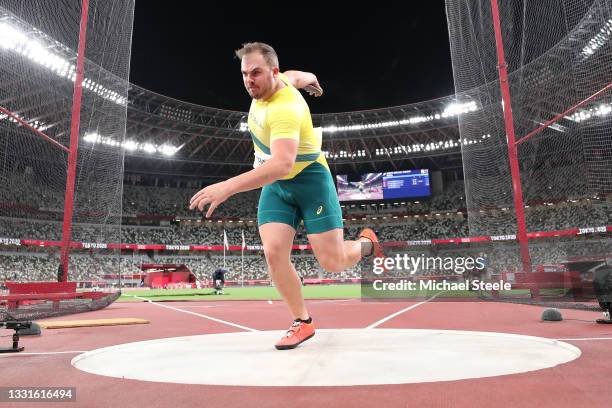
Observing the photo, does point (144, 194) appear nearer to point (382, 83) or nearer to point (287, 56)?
point (287, 56)

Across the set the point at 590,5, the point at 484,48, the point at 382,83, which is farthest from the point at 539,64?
the point at 382,83

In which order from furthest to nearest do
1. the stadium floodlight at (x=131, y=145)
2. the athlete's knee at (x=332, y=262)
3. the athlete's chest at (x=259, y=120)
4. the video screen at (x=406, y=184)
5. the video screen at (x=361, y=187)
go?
1. the video screen at (x=361, y=187)
2. the video screen at (x=406, y=184)
3. the stadium floodlight at (x=131, y=145)
4. the athlete's knee at (x=332, y=262)
5. the athlete's chest at (x=259, y=120)

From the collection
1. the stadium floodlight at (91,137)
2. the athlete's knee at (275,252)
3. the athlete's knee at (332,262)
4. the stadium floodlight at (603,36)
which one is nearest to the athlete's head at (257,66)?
the athlete's knee at (275,252)

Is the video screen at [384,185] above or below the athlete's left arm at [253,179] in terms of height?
above

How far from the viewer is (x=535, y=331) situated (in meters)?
4.47

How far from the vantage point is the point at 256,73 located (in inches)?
121

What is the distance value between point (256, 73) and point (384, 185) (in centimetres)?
4402

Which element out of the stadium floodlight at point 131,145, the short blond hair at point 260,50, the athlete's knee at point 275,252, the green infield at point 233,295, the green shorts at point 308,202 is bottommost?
the green infield at point 233,295

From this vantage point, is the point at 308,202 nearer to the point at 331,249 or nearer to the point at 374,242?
the point at 331,249

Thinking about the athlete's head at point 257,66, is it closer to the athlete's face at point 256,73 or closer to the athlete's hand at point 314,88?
the athlete's face at point 256,73

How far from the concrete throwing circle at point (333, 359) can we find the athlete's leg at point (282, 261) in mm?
393

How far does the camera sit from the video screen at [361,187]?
152 ft

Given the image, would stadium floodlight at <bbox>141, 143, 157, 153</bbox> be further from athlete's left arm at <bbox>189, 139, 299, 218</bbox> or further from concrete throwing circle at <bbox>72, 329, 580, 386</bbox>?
athlete's left arm at <bbox>189, 139, 299, 218</bbox>

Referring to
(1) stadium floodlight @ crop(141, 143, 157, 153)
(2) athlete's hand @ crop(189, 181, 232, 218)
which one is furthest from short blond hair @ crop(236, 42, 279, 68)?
(1) stadium floodlight @ crop(141, 143, 157, 153)
